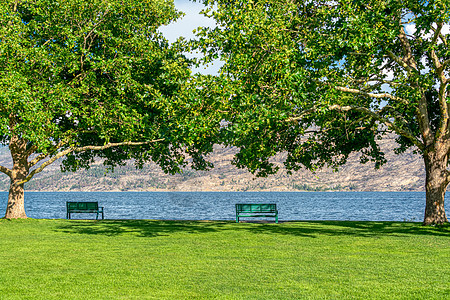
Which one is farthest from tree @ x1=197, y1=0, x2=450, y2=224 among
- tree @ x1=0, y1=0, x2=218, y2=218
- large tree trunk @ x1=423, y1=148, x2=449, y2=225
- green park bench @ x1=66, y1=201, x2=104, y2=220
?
green park bench @ x1=66, y1=201, x2=104, y2=220

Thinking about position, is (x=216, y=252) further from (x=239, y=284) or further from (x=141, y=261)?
(x=239, y=284)

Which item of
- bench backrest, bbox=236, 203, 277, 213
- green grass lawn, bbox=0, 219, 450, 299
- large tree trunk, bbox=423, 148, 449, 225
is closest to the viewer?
green grass lawn, bbox=0, 219, 450, 299

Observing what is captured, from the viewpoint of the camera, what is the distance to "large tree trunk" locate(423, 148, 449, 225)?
19516 mm

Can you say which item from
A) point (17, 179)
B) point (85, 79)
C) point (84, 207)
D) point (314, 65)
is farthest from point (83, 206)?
point (314, 65)

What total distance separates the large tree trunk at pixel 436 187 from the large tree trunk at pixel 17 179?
63.6ft

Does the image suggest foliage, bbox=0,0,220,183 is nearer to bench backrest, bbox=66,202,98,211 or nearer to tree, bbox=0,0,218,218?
tree, bbox=0,0,218,218

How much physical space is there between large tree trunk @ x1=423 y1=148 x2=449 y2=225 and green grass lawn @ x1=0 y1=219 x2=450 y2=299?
88.8 inches

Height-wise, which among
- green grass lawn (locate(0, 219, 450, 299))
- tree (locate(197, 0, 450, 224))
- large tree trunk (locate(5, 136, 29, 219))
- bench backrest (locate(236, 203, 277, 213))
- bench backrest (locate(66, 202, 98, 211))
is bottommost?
green grass lawn (locate(0, 219, 450, 299))

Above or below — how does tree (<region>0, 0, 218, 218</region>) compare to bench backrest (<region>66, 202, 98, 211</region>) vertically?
above

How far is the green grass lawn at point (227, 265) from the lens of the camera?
810 centimetres

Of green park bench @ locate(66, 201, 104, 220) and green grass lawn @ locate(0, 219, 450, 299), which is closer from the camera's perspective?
green grass lawn @ locate(0, 219, 450, 299)

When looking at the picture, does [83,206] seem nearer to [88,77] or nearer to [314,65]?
[88,77]

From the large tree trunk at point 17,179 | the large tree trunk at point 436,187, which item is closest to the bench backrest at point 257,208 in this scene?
the large tree trunk at point 436,187

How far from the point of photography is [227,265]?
10734 millimetres
